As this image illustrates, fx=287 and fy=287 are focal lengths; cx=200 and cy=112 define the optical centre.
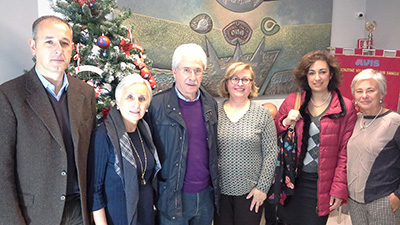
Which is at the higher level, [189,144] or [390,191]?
[189,144]

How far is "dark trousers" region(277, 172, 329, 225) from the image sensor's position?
7.22 feet

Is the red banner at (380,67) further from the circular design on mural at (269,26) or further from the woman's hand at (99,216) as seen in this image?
the woman's hand at (99,216)

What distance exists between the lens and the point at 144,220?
5.60 feet

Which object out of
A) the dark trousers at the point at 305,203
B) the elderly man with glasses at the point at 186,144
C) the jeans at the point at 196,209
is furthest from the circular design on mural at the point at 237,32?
the jeans at the point at 196,209

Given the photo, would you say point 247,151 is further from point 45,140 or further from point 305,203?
point 45,140

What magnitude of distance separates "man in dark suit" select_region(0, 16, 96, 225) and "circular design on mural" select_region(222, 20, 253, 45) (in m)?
2.83

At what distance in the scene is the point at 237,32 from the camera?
4121mm

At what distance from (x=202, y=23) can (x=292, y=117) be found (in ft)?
7.21

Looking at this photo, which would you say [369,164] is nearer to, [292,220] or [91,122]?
[292,220]

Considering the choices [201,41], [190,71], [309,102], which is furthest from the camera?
[201,41]

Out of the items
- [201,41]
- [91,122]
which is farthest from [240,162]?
[201,41]

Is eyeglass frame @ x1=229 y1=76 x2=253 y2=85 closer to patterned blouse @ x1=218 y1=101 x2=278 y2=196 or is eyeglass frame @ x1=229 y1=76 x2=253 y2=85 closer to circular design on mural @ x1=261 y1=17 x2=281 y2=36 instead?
patterned blouse @ x1=218 y1=101 x2=278 y2=196

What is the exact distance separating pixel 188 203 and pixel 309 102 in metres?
1.23

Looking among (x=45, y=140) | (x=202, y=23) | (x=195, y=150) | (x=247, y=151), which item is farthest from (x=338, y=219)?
(x=45, y=140)
